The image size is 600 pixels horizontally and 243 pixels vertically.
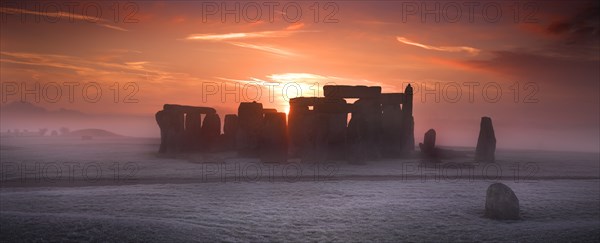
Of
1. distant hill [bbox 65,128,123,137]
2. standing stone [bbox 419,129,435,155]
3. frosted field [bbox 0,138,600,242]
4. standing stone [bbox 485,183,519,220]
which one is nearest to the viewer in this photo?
frosted field [bbox 0,138,600,242]

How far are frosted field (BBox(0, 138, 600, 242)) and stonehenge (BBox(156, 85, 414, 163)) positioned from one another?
13.5 ft

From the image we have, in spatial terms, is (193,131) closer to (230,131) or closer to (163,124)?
(163,124)

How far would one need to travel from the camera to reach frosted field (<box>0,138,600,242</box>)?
10.5 m

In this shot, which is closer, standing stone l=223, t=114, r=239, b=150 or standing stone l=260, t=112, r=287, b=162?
standing stone l=260, t=112, r=287, b=162

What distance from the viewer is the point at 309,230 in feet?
35.8

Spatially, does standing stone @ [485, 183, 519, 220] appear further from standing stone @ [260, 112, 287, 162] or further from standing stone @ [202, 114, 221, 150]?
standing stone @ [202, 114, 221, 150]

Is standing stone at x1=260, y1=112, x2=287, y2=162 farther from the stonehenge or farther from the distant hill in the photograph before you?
the distant hill

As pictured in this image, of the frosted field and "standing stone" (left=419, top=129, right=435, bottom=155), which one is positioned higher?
Result: "standing stone" (left=419, top=129, right=435, bottom=155)

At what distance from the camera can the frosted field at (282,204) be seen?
412 inches

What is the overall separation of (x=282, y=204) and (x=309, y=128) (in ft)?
48.7

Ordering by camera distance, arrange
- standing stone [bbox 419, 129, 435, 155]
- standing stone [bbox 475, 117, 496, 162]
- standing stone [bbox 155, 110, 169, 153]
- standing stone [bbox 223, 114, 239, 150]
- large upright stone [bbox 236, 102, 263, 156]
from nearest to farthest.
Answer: standing stone [bbox 475, 117, 496, 162]
large upright stone [bbox 236, 102, 263, 156]
standing stone [bbox 155, 110, 169, 153]
standing stone [bbox 419, 129, 435, 155]
standing stone [bbox 223, 114, 239, 150]

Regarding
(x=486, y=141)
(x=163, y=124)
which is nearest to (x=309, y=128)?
(x=163, y=124)

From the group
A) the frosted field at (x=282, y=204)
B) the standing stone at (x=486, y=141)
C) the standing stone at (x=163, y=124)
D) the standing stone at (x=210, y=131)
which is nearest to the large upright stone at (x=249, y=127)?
the standing stone at (x=210, y=131)

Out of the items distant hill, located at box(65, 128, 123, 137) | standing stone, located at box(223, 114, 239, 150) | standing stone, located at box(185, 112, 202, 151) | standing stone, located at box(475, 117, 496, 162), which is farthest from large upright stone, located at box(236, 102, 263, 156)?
distant hill, located at box(65, 128, 123, 137)
